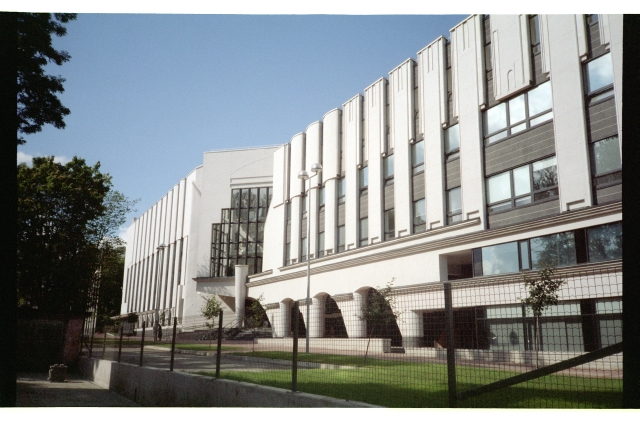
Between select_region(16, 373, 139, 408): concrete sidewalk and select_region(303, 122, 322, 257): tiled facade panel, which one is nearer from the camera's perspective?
select_region(16, 373, 139, 408): concrete sidewalk

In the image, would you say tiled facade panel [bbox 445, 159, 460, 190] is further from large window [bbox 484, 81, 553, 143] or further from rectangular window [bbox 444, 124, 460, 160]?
large window [bbox 484, 81, 553, 143]

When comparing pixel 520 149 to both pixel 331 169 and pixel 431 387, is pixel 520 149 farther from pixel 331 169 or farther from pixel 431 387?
pixel 431 387

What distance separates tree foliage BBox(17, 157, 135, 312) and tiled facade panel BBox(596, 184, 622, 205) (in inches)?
746

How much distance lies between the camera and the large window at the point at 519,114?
59.9 ft

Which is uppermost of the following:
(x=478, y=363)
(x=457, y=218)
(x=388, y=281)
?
(x=457, y=218)

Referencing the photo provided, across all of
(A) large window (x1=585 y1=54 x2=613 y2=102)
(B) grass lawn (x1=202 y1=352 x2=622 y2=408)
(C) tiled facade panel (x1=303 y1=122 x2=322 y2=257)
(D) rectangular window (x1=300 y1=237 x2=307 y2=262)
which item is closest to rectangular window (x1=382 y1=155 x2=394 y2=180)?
(C) tiled facade panel (x1=303 y1=122 x2=322 y2=257)

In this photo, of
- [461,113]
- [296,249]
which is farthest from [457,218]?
[296,249]

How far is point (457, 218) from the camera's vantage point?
70.2 ft

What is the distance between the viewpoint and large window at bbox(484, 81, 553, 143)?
18250mm

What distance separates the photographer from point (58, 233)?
20.5 m

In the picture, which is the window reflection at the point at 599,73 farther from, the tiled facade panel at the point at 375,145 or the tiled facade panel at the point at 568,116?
the tiled facade panel at the point at 375,145

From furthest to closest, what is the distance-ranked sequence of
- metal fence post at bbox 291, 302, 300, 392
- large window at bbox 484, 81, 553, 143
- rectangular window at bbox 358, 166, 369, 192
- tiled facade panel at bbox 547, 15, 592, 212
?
rectangular window at bbox 358, 166, 369, 192, large window at bbox 484, 81, 553, 143, tiled facade panel at bbox 547, 15, 592, 212, metal fence post at bbox 291, 302, 300, 392

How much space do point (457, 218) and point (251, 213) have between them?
27.2 meters
